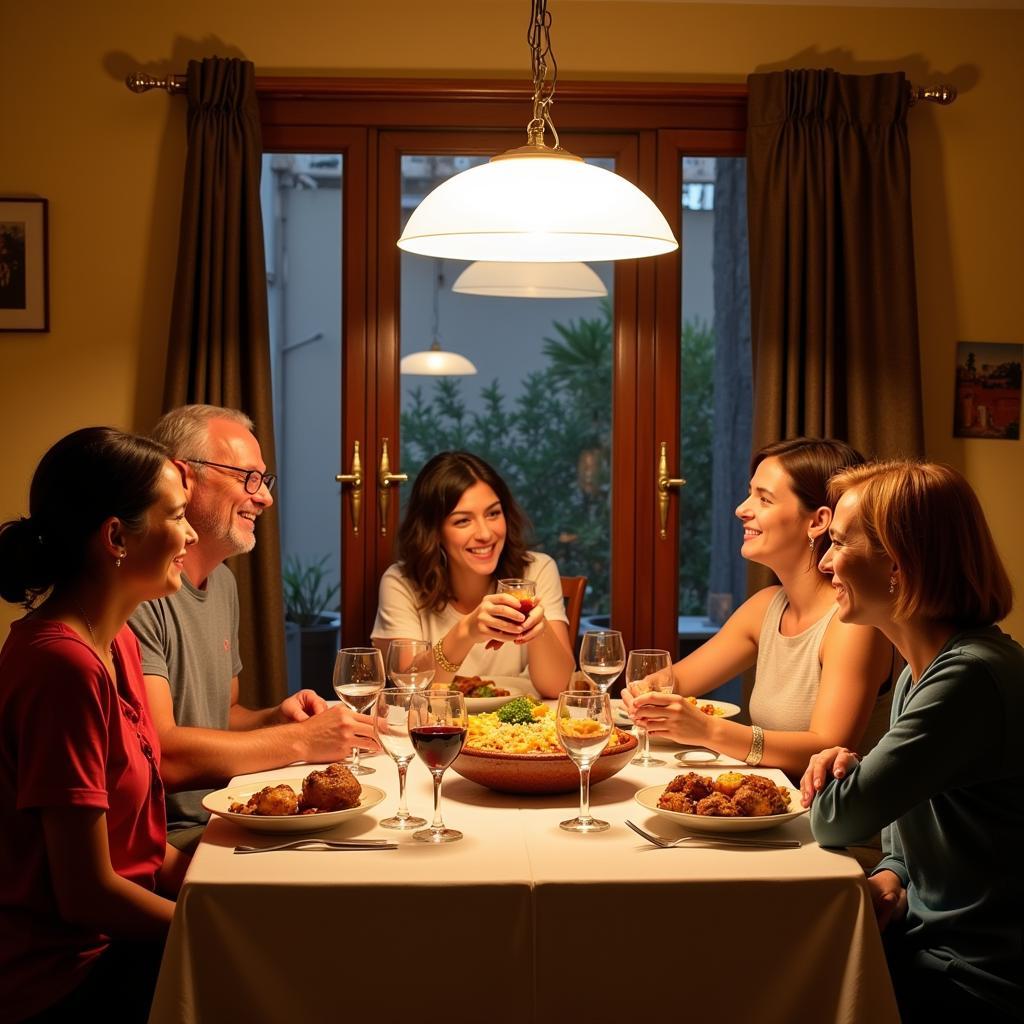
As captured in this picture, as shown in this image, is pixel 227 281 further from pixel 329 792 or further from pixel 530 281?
pixel 329 792

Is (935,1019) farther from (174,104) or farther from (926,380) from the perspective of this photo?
(174,104)

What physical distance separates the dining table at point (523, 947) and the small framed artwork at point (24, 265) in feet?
8.89

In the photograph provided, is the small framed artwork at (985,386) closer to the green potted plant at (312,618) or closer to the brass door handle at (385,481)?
the brass door handle at (385,481)

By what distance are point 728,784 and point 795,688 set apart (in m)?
0.73

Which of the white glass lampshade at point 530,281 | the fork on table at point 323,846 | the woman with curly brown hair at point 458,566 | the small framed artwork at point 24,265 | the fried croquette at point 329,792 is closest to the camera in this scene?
the fork on table at point 323,846

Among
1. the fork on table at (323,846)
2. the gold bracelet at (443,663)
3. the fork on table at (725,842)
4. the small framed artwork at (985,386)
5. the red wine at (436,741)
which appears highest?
the small framed artwork at (985,386)

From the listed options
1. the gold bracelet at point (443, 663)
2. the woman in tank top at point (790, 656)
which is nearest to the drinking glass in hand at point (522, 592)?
the gold bracelet at point (443, 663)

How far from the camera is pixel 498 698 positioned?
2.60 m

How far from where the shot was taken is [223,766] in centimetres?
220

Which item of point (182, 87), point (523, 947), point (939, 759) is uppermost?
point (182, 87)

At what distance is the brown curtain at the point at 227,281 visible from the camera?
12.3 feet

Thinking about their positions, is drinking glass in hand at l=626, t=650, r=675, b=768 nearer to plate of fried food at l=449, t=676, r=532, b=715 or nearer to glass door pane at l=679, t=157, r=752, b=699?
plate of fried food at l=449, t=676, r=532, b=715

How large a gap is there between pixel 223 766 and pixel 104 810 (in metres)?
0.52

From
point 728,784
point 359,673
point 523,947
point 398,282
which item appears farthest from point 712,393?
point 523,947
